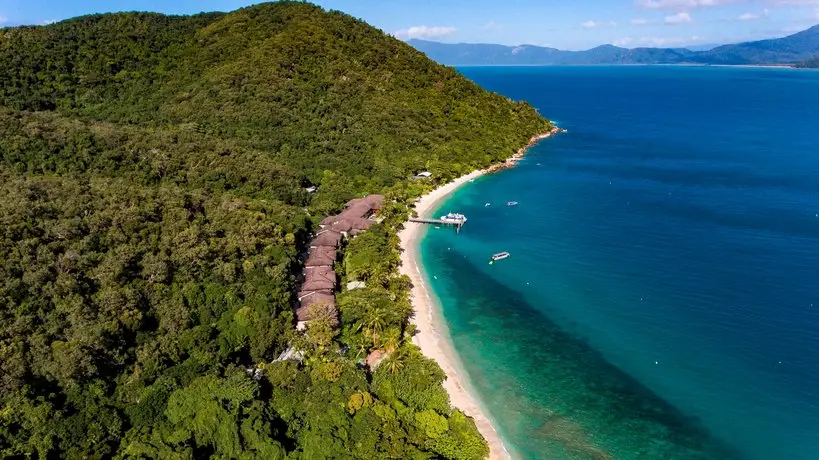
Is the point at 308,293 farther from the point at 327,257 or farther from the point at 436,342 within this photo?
the point at 436,342

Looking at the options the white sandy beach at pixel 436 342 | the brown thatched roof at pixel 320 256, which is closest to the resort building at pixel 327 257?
the brown thatched roof at pixel 320 256

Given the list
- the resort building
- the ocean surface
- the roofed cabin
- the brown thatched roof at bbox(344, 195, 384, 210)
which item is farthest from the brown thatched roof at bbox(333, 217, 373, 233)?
the ocean surface

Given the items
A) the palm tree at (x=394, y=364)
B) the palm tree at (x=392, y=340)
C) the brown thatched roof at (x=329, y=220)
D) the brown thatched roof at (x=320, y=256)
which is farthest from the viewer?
the brown thatched roof at (x=329, y=220)

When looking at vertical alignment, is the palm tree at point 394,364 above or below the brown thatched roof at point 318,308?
below

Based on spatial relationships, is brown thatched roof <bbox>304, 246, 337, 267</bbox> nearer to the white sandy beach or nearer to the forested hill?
the forested hill

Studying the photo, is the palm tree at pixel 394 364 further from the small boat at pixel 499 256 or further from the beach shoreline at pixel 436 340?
the small boat at pixel 499 256

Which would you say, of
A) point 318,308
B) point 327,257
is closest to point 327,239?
point 327,257

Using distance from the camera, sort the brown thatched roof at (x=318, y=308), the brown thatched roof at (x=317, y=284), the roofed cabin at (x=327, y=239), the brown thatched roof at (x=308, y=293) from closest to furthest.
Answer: the brown thatched roof at (x=318, y=308) < the brown thatched roof at (x=308, y=293) < the brown thatched roof at (x=317, y=284) < the roofed cabin at (x=327, y=239)
